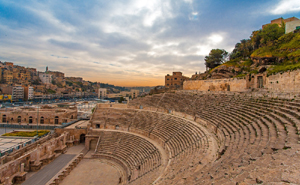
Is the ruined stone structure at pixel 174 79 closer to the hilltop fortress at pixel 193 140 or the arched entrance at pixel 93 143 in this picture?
the hilltop fortress at pixel 193 140

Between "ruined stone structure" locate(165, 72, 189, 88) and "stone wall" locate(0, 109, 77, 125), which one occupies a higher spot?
"ruined stone structure" locate(165, 72, 189, 88)

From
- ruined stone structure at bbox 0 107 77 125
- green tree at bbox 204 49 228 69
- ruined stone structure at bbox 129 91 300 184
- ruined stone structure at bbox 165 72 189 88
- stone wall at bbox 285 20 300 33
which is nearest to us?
ruined stone structure at bbox 129 91 300 184

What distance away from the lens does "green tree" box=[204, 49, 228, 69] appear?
36.7 m

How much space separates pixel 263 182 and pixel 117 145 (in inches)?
685

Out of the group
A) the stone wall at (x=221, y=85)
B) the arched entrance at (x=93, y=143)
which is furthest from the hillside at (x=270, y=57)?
the arched entrance at (x=93, y=143)

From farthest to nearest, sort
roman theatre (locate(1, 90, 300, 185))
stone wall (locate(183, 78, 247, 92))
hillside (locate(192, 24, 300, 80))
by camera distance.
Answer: stone wall (locate(183, 78, 247, 92)), hillside (locate(192, 24, 300, 80)), roman theatre (locate(1, 90, 300, 185))

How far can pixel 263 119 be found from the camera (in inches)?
354

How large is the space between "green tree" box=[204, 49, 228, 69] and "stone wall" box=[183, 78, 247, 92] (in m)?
11.2

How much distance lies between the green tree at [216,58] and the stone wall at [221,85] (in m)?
11.2

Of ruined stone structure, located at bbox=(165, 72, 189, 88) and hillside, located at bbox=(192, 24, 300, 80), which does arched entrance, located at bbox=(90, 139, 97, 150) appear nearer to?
hillside, located at bbox=(192, 24, 300, 80)

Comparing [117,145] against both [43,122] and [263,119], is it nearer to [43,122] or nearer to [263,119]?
[263,119]

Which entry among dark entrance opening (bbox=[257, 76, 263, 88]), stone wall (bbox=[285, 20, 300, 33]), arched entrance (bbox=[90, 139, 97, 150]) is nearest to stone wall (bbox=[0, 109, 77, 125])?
arched entrance (bbox=[90, 139, 97, 150])

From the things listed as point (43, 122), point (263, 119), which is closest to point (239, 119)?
point (263, 119)

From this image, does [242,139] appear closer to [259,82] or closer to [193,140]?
[193,140]
